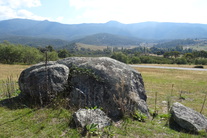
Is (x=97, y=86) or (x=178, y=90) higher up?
(x=97, y=86)

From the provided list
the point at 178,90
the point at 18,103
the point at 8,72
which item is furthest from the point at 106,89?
the point at 8,72

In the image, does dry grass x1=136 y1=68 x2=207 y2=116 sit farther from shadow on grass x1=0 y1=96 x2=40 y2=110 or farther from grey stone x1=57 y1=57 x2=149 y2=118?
shadow on grass x1=0 y1=96 x2=40 y2=110

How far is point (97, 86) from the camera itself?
907cm

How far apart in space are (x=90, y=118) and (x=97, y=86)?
8.24ft

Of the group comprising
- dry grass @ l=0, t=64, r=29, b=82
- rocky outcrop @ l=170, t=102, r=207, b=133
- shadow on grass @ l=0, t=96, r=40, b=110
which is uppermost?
shadow on grass @ l=0, t=96, r=40, b=110

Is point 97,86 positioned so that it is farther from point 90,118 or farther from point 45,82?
point 45,82

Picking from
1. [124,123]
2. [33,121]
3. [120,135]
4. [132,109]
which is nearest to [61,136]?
[33,121]

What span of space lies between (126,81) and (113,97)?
1483mm

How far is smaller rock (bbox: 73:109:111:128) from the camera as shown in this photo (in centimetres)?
665

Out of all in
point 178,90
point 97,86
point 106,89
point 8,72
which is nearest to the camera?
point 106,89

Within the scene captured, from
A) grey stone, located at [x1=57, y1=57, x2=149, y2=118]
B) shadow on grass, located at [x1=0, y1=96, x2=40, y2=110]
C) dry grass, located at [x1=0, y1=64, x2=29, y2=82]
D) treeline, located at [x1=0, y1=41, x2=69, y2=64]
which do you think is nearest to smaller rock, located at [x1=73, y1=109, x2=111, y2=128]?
grey stone, located at [x1=57, y1=57, x2=149, y2=118]

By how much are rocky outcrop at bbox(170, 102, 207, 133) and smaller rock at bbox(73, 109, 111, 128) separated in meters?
3.71

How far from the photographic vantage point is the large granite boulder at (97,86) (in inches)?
343

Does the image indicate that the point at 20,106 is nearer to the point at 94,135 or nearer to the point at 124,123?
the point at 94,135
